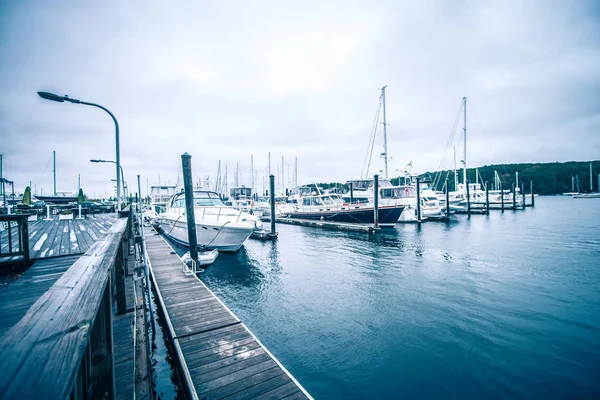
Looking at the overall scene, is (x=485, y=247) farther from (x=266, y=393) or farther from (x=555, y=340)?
(x=266, y=393)

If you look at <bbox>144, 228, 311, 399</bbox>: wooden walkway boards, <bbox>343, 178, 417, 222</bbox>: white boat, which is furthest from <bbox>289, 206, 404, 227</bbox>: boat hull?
<bbox>144, 228, 311, 399</bbox>: wooden walkway boards

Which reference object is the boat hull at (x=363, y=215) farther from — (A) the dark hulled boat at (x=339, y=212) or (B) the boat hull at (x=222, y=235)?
→ (B) the boat hull at (x=222, y=235)

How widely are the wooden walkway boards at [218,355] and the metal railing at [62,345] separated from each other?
234 cm

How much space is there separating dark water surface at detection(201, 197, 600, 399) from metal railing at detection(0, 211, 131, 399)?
434 cm

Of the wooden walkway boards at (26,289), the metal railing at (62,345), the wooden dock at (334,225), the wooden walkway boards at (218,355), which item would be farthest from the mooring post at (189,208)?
the wooden dock at (334,225)

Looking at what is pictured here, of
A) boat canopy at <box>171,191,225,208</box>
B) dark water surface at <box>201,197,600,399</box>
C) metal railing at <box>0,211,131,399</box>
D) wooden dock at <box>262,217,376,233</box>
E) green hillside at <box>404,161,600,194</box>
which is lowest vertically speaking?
dark water surface at <box>201,197,600,399</box>

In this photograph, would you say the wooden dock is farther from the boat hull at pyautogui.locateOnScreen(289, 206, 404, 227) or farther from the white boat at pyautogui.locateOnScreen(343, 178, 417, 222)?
the white boat at pyautogui.locateOnScreen(343, 178, 417, 222)

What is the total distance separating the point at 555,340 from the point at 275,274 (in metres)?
9.48

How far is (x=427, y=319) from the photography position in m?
7.61

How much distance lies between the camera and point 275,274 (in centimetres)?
1251

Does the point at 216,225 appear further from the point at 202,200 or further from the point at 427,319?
the point at 427,319

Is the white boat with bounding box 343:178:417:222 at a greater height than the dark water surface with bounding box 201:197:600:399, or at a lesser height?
greater

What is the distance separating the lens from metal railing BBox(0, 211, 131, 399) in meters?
0.75

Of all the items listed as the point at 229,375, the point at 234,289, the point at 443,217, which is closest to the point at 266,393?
the point at 229,375
